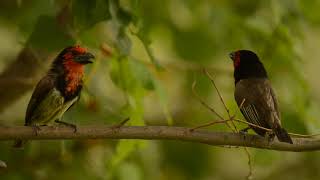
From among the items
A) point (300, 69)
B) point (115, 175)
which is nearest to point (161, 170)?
point (115, 175)

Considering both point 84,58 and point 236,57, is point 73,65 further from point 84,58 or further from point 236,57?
point 236,57

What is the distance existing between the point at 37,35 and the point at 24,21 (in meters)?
0.13

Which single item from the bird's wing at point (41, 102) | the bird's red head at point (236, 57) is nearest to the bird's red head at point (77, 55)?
the bird's wing at point (41, 102)

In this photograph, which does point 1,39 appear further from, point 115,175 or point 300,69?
point 300,69

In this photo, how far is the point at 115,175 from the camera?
18.4 feet

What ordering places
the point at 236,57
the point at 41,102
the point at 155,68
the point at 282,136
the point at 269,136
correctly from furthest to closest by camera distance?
the point at 236,57 < the point at 155,68 < the point at 41,102 < the point at 269,136 < the point at 282,136

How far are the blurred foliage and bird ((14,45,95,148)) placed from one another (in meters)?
0.09

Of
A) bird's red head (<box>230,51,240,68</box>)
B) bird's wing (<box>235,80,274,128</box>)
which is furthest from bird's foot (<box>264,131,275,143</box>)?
bird's red head (<box>230,51,240,68</box>)

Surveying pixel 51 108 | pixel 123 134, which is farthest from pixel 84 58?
pixel 123 134

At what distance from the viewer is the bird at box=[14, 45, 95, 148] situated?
190 inches

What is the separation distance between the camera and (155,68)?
17.2 feet

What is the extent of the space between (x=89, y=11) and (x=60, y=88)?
44cm

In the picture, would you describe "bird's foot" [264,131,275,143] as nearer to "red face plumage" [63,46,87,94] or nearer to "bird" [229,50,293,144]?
"bird" [229,50,293,144]

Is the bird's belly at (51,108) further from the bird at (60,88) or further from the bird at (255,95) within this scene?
the bird at (255,95)
